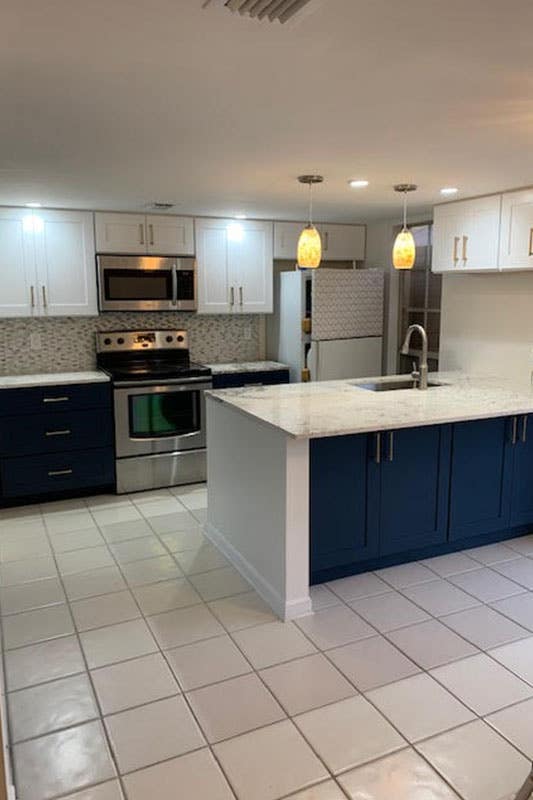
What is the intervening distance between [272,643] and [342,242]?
3887 mm

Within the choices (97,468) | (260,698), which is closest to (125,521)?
(97,468)

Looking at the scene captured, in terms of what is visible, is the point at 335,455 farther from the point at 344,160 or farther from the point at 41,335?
the point at 41,335

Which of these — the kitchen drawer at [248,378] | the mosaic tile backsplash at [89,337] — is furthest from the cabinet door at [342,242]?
the kitchen drawer at [248,378]

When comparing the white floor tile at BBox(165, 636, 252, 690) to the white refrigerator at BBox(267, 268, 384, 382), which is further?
the white refrigerator at BBox(267, 268, 384, 382)

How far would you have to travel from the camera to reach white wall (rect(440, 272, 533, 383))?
13.3 ft

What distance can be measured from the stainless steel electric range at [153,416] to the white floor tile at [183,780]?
2.82 meters

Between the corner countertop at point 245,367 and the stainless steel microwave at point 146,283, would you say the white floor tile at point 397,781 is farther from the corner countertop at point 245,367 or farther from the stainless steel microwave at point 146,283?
the stainless steel microwave at point 146,283

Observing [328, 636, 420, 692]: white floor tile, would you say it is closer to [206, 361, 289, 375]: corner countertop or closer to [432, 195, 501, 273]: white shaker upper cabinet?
[432, 195, 501, 273]: white shaker upper cabinet

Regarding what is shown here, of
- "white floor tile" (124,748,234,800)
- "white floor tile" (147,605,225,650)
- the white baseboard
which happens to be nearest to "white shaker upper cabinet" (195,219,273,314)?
the white baseboard

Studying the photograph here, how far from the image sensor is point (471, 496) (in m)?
3.38

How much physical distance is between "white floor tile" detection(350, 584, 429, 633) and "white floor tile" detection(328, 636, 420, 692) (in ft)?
0.44

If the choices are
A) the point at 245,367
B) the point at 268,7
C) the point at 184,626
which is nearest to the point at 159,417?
the point at 245,367

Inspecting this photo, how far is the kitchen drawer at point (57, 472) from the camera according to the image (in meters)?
4.19

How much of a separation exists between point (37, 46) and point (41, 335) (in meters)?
3.40
